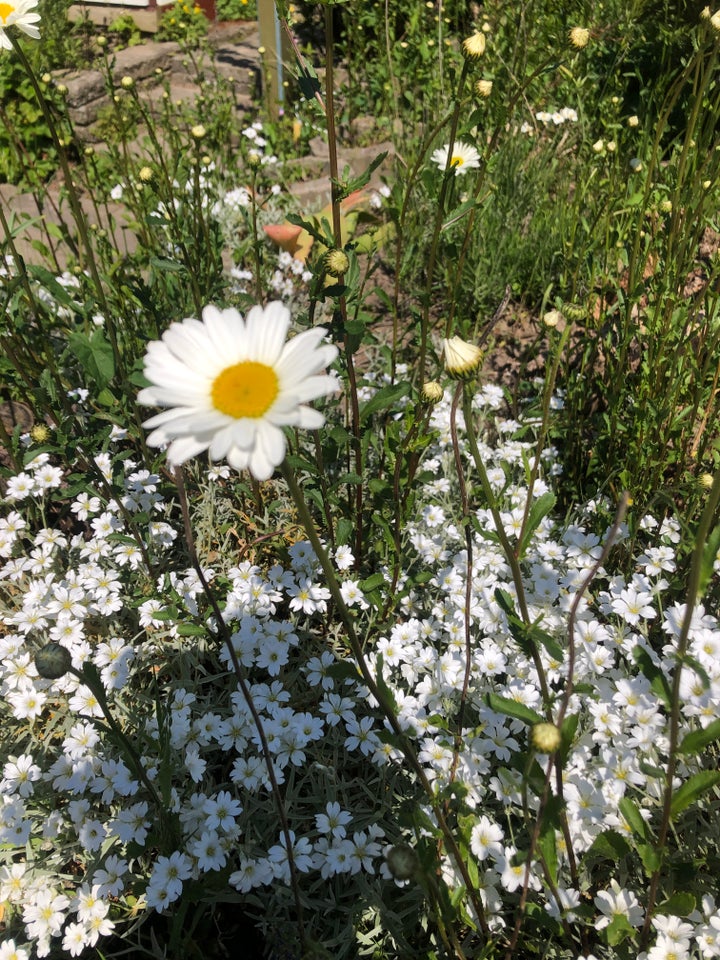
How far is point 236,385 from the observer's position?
1019 mm

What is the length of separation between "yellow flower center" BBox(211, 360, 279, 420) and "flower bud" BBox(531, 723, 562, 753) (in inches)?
22.9

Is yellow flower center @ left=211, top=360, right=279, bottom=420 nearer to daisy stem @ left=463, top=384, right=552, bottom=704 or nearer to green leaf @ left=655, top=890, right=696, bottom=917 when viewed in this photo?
daisy stem @ left=463, top=384, right=552, bottom=704

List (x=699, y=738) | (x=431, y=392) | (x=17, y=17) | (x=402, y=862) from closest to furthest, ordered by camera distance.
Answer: (x=402, y=862)
(x=699, y=738)
(x=431, y=392)
(x=17, y=17)

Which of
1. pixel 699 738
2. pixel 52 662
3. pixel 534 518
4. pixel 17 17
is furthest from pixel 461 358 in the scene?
pixel 17 17

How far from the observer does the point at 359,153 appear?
440 cm

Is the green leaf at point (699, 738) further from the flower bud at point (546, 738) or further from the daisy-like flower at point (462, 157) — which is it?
the daisy-like flower at point (462, 157)

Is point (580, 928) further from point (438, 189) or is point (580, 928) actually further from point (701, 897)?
point (438, 189)

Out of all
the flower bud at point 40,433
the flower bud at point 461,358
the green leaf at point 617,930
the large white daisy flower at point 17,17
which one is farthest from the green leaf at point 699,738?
the large white daisy flower at point 17,17

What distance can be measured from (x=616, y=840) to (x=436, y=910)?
1.13 feet

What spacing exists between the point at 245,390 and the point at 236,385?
0.02 meters

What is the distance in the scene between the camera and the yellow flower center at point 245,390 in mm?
988

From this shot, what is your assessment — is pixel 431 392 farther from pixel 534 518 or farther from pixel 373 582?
pixel 373 582

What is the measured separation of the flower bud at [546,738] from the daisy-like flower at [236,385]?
1.72 feet

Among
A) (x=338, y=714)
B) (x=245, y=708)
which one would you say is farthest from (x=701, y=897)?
(x=245, y=708)
